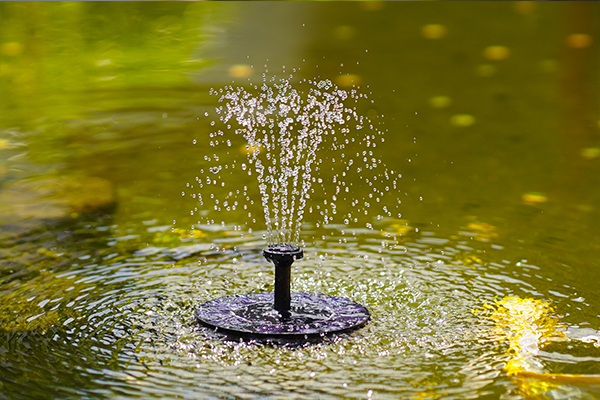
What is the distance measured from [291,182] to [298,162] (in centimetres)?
72

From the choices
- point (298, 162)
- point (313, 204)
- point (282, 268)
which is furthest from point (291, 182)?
point (282, 268)

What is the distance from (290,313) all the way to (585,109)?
641cm

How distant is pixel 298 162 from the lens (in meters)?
8.40

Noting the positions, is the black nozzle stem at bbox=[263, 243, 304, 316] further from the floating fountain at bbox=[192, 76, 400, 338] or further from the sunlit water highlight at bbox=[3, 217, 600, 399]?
the sunlit water highlight at bbox=[3, 217, 600, 399]

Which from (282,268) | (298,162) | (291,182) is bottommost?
(282,268)

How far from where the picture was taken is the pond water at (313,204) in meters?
3.81

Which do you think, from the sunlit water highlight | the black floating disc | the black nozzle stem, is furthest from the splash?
the black nozzle stem

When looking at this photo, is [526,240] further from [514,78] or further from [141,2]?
[141,2]

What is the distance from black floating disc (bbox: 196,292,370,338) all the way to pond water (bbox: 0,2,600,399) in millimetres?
91

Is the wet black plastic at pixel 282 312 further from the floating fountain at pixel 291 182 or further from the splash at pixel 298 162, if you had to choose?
the splash at pixel 298 162

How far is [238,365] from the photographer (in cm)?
375

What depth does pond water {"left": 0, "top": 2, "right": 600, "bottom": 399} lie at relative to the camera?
3807 mm

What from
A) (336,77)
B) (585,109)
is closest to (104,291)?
(336,77)

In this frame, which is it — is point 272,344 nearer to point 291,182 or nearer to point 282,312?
point 282,312
